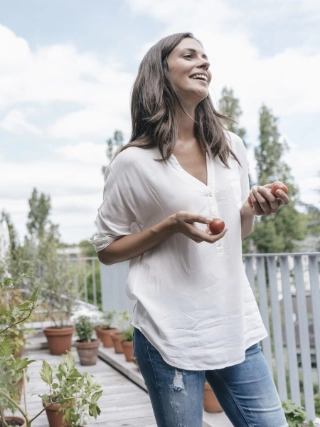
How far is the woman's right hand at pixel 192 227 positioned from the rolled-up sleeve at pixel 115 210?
0.65 feet

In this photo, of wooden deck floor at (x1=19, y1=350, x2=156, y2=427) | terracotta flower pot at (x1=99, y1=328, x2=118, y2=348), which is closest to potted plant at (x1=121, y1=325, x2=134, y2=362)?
wooden deck floor at (x1=19, y1=350, x2=156, y2=427)

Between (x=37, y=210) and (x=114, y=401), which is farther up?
(x=37, y=210)

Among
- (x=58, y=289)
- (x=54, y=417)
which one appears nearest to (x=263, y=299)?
(x=54, y=417)

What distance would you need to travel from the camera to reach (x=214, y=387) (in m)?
1.48

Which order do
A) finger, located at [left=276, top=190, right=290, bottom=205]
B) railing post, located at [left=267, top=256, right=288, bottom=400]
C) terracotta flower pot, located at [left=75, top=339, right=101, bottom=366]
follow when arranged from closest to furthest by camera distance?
finger, located at [left=276, top=190, right=290, bottom=205] < railing post, located at [left=267, top=256, right=288, bottom=400] < terracotta flower pot, located at [left=75, top=339, right=101, bottom=366]

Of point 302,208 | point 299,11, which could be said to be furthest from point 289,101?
point 302,208

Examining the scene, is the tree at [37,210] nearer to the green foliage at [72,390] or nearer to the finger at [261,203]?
the green foliage at [72,390]

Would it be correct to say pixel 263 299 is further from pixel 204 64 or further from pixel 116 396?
pixel 204 64

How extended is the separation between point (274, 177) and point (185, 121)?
114ft

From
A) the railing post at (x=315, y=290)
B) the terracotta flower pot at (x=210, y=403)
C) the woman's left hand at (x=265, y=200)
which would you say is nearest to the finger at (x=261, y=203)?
the woman's left hand at (x=265, y=200)

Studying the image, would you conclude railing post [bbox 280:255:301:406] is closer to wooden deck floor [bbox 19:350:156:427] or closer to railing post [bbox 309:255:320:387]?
railing post [bbox 309:255:320:387]

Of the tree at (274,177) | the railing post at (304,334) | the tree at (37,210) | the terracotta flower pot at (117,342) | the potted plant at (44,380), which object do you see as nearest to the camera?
the potted plant at (44,380)

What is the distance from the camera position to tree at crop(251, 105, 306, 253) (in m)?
33.8

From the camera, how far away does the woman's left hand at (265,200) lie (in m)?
1.43
